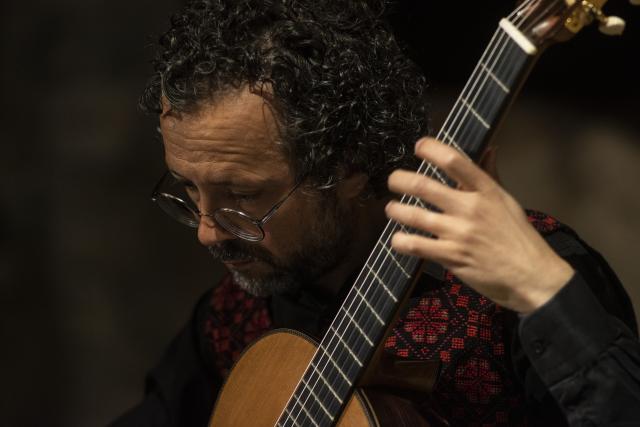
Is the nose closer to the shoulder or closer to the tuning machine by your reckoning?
the shoulder

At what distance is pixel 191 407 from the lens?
1.65m

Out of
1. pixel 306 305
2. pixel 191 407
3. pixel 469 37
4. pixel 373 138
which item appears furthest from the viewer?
pixel 469 37

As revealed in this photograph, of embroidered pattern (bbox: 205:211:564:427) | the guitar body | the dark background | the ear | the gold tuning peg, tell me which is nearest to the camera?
the gold tuning peg

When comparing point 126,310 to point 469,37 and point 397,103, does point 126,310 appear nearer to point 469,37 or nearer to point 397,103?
point 469,37

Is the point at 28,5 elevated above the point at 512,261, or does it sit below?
below

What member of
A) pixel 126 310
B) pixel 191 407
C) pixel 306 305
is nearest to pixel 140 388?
pixel 126 310

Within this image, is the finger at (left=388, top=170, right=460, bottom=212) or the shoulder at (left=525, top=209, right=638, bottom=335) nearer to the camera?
the finger at (left=388, top=170, right=460, bottom=212)

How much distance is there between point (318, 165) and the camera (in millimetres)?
1307

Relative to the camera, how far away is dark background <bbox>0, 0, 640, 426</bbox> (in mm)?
2104

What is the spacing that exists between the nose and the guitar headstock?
0.57m

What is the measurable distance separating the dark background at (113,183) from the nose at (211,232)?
910 mm

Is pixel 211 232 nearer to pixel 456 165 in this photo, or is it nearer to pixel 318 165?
pixel 318 165

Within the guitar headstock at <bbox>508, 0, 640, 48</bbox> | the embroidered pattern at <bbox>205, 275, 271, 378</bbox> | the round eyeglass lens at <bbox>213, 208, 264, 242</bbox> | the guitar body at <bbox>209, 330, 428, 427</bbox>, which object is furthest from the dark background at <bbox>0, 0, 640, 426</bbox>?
the guitar headstock at <bbox>508, 0, 640, 48</bbox>

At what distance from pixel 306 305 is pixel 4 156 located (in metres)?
1.24
